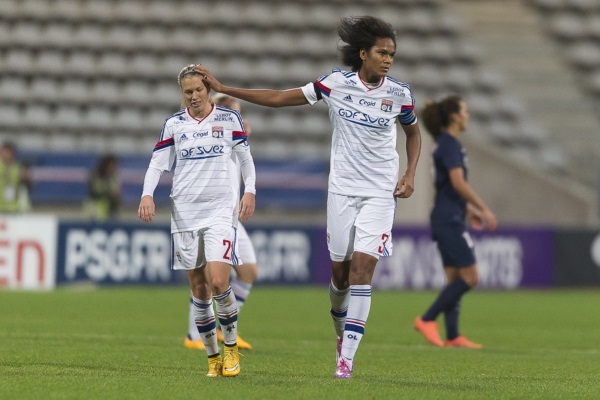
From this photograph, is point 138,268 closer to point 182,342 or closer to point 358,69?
point 182,342

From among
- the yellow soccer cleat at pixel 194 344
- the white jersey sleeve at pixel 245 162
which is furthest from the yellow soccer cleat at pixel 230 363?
the yellow soccer cleat at pixel 194 344

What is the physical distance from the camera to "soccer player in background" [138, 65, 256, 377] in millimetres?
7598

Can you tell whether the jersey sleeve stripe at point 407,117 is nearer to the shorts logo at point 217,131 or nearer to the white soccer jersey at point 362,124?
the white soccer jersey at point 362,124

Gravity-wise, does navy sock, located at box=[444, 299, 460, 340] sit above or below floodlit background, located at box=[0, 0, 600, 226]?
below

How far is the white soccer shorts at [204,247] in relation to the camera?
24.7 ft

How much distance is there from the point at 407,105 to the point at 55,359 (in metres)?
3.01

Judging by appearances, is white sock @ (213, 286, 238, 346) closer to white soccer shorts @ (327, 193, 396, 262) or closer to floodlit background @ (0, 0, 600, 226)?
white soccer shorts @ (327, 193, 396, 262)

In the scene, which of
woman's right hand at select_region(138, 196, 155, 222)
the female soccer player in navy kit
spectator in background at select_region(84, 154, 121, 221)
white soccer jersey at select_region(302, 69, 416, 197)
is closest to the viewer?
woman's right hand at select_region(138, 196, 155, 222)

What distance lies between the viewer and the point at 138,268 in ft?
61.7

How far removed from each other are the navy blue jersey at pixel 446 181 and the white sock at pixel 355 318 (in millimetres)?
3498

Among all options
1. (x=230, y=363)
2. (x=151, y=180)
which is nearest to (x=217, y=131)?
(x=151, y=180)

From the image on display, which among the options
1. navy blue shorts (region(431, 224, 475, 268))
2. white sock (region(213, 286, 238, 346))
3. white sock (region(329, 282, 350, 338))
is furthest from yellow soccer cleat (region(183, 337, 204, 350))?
navy blue shorts (region(431, 224, 475, 268))

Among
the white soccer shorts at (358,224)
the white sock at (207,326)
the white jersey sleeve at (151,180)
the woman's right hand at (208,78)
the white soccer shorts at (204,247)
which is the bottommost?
the white sock at (207,326)

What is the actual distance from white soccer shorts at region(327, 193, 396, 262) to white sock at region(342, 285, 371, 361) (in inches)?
9.8
